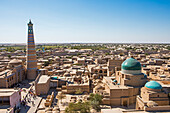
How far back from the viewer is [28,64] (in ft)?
109

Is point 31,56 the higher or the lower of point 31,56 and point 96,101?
the higher

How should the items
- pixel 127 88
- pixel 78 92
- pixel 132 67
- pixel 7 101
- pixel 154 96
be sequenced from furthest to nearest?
pixel 78 92, pixel 132 67, pixel 127 88, pixel 154 96, pixel 7 101

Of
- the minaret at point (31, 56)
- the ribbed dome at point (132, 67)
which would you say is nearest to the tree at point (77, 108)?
the ribbed dome at point (132, 67)

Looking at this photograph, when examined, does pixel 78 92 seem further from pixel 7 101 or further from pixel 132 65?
pixel 7 101

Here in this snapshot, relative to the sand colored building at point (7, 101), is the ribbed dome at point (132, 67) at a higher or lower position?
higher

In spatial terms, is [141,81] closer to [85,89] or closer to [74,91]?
[85,89]

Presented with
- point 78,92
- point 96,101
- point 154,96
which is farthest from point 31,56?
point 154,96

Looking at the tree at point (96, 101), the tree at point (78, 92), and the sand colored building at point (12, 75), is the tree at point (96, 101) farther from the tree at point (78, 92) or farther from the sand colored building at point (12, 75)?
the sand colored building at point (12, 75)

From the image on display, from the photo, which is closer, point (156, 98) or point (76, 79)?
point (156, 98)

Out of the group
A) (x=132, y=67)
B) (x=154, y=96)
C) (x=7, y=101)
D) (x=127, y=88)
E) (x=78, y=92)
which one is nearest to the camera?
(x=7, y=101)

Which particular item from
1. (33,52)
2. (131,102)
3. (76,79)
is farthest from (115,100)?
(33,52)

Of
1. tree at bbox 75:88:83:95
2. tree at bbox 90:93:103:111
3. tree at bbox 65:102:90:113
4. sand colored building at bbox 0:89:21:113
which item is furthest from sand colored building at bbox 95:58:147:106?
sand colored building at bbox 0:89:21:113

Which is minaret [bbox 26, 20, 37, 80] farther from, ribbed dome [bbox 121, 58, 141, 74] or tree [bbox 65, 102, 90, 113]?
ribbed dome [bbox 121, 58, 141, 74]

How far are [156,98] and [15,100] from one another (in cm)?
1796
